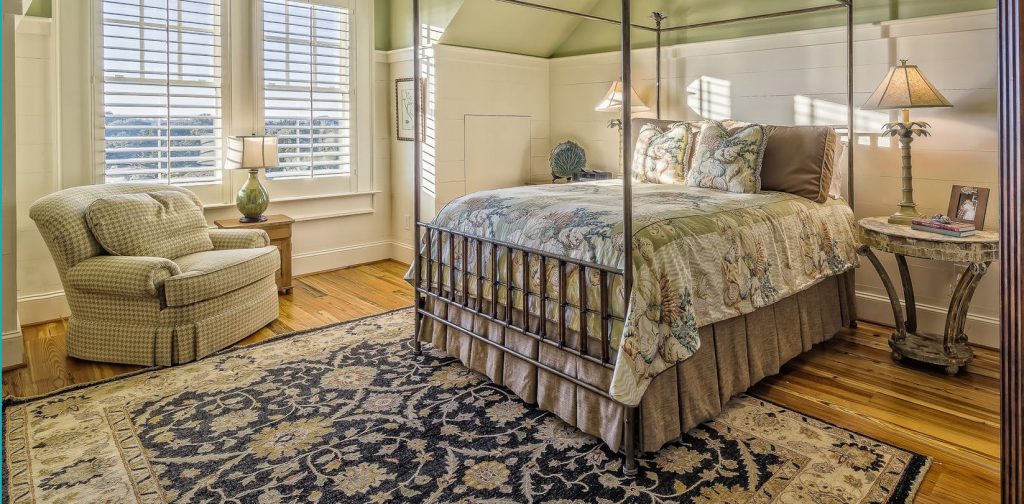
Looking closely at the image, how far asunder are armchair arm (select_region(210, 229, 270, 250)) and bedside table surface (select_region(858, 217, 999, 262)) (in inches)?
132

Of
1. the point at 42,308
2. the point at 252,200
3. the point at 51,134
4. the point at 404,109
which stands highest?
the point at 404,109

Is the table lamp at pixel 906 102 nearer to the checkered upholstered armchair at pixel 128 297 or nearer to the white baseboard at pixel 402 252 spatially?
the checkered upholstered armchair at pixel 128 297

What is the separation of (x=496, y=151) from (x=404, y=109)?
0.83 metres

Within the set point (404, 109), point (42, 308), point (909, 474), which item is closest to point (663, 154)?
point (909, 474)

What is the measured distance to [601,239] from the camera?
2396 millimetres

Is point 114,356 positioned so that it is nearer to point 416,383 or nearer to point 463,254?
point 416,383

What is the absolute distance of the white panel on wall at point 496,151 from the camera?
17.4 feet

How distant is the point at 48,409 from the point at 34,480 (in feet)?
2.10

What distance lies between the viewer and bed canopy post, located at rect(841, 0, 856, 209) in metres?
3.60

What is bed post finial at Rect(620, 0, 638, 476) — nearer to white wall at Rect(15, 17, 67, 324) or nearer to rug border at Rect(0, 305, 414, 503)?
rug border at Rect(0, 305, 414, 503)

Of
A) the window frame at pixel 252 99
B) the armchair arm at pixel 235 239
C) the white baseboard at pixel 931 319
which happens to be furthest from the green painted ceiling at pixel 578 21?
the armchair arm at pixel 235 239

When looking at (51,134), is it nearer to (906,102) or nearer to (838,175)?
(838,175)

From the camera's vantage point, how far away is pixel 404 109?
5.36 metres

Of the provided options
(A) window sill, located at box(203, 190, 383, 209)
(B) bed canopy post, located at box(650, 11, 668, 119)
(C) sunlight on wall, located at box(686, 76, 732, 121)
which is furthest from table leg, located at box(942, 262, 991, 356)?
(A) window sill, located at box(203, 190, 383, 209)
